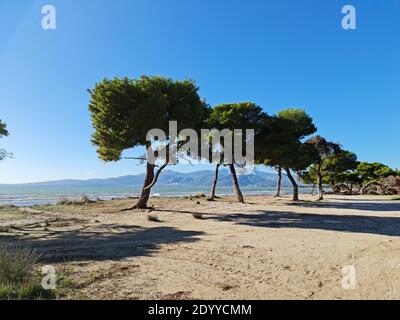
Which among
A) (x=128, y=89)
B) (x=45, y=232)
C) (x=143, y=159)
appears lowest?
(x=45, y=232)

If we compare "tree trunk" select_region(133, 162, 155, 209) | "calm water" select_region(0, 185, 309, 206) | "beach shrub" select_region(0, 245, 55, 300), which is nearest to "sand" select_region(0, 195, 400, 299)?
"beach shrub" select_region(0, 245, 55, 300)

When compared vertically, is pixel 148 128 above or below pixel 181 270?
above

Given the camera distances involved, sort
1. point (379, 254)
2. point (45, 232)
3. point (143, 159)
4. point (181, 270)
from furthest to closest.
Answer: point (143, 159) → point (45, 232) → point (379, 254) → point (181, 270)

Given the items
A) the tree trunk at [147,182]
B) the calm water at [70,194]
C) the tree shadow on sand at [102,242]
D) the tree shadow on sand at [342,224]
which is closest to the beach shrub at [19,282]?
the tree shadow on sand at [102,242]

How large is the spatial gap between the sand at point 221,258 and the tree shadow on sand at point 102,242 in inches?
1.1

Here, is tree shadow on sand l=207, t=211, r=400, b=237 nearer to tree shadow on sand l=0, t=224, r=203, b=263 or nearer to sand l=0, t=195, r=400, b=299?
sand l=0, t=195, r=400, b=299

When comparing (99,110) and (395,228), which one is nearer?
(395,228)

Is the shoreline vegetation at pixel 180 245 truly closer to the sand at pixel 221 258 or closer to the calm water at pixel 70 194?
the sand at pixel 221 258

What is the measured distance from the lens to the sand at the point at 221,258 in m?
6.17

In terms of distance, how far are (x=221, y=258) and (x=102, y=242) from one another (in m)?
4.42
